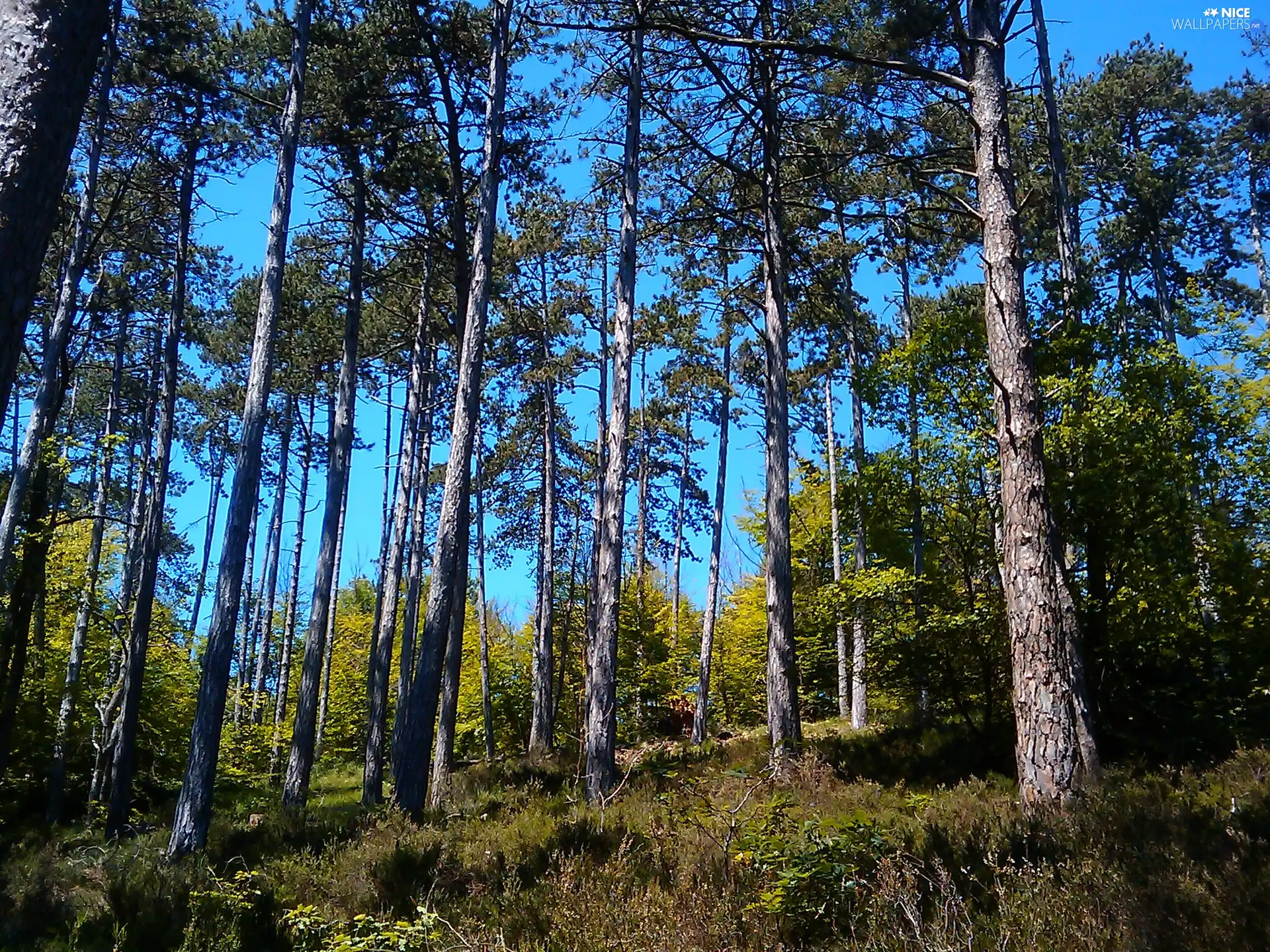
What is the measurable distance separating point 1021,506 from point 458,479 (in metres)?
7.33

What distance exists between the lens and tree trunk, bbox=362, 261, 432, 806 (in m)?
15.4

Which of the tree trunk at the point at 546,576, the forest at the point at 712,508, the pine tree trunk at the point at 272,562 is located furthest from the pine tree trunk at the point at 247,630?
the tree trunk at the point at 546,576

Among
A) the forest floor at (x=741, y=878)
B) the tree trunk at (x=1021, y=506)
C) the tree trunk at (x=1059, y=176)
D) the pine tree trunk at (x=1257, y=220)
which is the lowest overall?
the forest floor at (x=741, y=878)

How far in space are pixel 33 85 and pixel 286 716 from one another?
28.7m

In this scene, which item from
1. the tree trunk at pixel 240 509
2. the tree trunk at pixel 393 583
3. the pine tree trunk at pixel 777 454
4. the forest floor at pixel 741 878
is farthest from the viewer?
the tree trunk at pixel 393 583

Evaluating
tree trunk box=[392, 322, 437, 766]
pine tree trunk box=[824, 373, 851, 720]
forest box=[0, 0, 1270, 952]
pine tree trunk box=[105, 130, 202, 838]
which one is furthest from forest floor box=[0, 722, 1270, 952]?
pine tree trunk box=[824, 373, 851, 720]

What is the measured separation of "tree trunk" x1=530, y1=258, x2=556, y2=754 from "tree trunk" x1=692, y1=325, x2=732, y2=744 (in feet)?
12.5

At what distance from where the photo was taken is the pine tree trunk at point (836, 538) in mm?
18688

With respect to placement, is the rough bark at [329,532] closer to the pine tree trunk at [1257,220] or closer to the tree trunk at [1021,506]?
the tree trunk at [1021,506]

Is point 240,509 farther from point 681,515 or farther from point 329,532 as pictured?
point 681,515

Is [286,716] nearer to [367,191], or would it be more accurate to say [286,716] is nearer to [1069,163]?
[367,191]

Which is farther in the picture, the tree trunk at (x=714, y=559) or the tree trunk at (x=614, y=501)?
the tree trunk at (x=714, y=559)

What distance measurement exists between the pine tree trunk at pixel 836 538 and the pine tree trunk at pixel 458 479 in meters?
9.77

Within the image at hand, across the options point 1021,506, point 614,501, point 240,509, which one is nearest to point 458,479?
point 614,501
